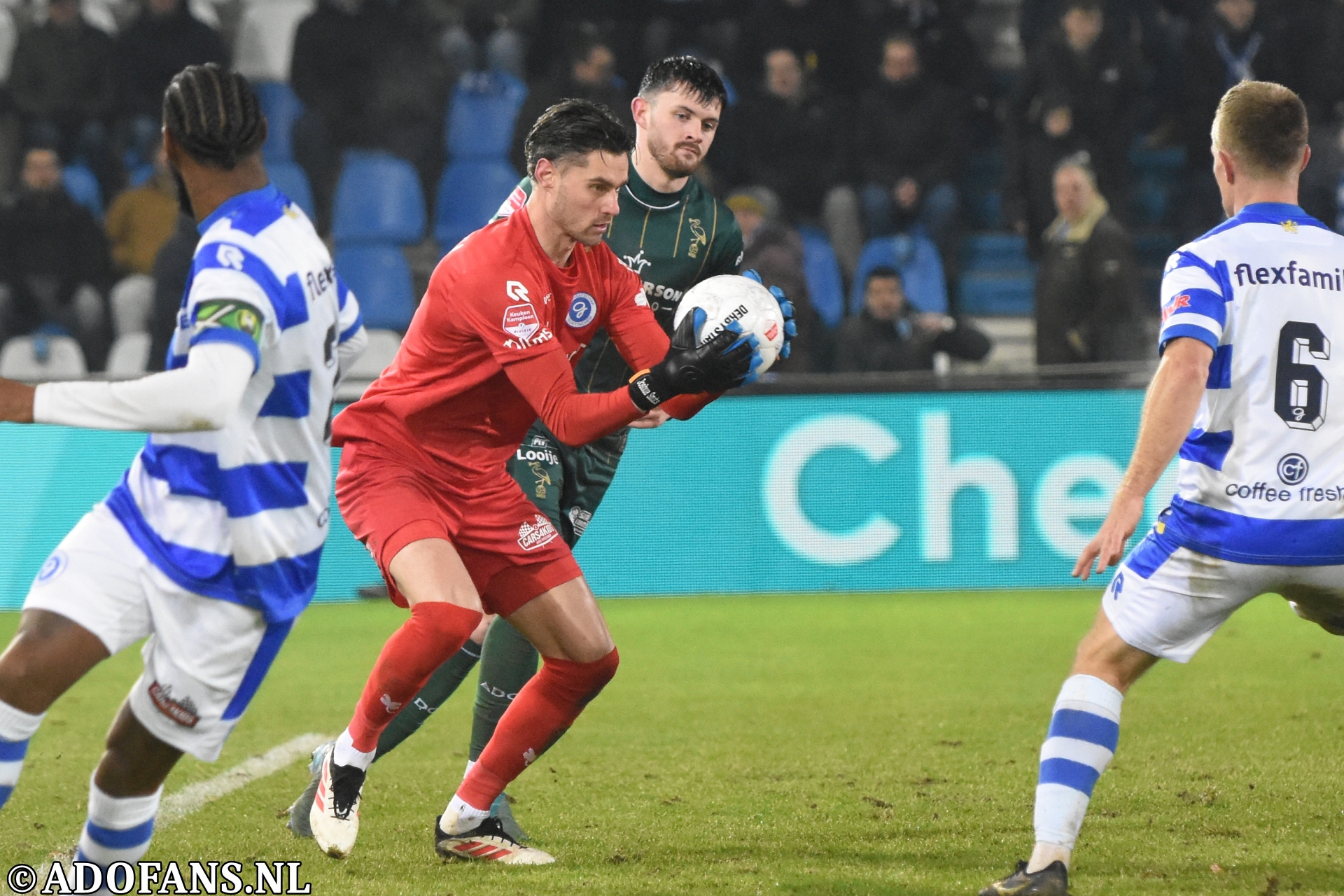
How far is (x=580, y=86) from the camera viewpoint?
11.8m

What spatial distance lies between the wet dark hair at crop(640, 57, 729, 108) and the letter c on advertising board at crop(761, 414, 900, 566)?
15.0ft

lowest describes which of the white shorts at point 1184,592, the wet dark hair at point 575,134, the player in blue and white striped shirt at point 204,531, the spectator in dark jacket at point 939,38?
the white shorts at point 1184,592

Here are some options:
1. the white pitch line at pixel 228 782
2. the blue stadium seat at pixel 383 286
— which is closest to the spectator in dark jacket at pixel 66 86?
the blue stadium seat at pixel 383 286

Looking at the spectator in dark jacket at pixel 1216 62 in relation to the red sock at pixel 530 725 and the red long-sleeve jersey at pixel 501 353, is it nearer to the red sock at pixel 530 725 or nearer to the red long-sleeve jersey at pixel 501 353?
the red long-sleeve jersey at pixel 501 353

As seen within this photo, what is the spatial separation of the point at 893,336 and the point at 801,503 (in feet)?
5.89

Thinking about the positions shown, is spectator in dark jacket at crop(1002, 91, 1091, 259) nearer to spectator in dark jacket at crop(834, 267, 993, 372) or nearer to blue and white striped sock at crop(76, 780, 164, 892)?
spectator in dark jacket at crop(834, 267, 993, 372)

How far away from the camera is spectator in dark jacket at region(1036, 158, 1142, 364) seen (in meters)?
10.7

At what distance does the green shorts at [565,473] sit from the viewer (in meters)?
5.01

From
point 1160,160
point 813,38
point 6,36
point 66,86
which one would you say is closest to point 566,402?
point 813,38

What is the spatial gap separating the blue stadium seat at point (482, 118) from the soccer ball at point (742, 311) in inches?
350

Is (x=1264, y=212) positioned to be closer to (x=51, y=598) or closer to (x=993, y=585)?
(x=51, y=598)

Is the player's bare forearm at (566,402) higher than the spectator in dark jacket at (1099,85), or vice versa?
the spectator in dark jacket at (1099,85)

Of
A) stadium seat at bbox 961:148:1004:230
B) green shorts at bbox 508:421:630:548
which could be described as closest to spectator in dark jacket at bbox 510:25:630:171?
stadium seat at bbox 961:148:1004:230

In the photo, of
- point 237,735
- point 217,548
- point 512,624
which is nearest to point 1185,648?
point 512,624
